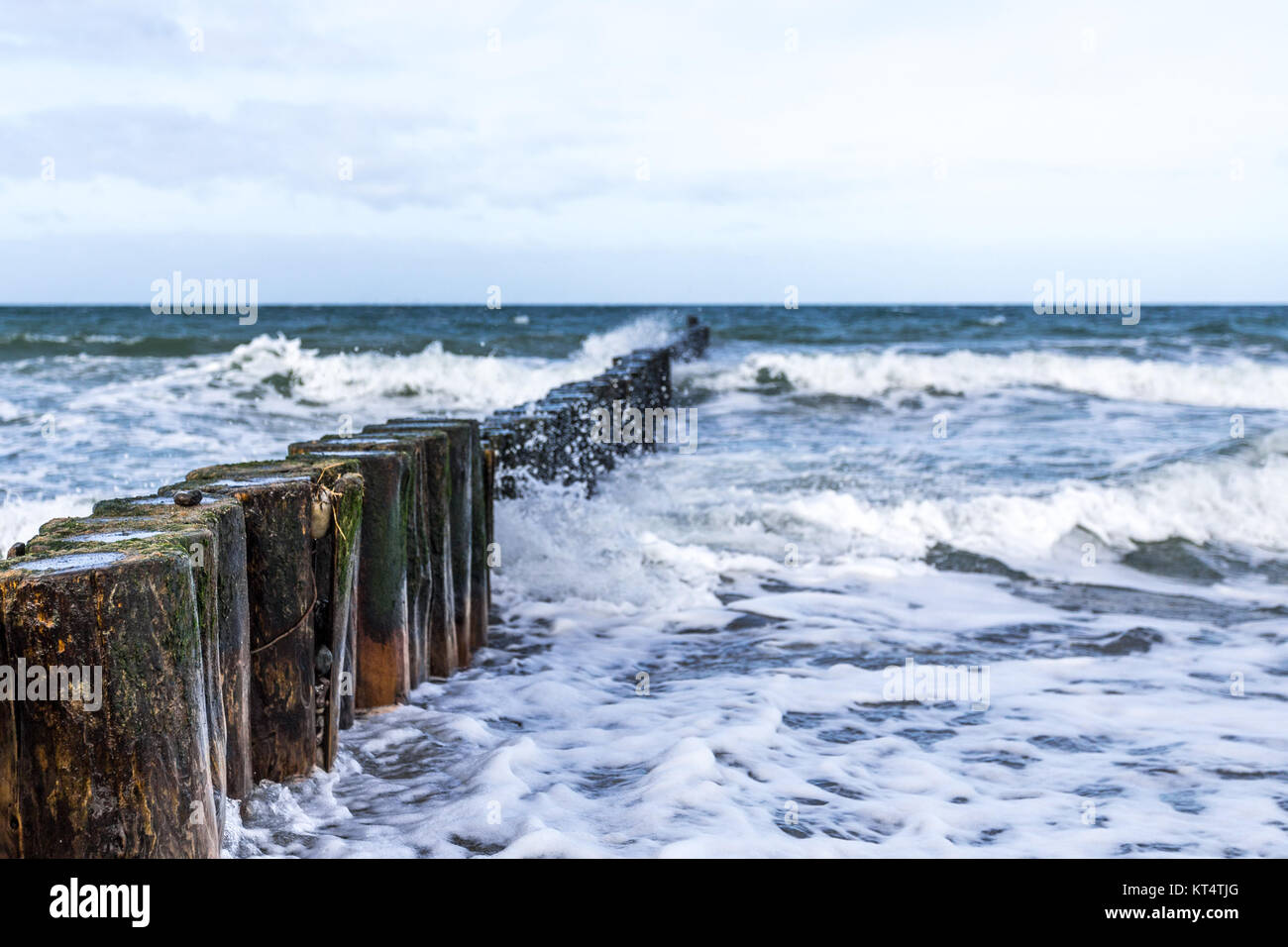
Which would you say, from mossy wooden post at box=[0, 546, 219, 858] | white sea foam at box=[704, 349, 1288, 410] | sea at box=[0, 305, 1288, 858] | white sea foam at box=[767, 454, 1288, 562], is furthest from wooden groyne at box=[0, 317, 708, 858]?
white sea foam at box=[704, 349, 1288, 410]

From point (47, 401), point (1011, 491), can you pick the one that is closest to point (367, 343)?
point (47, 401)

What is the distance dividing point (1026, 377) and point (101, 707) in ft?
66.7

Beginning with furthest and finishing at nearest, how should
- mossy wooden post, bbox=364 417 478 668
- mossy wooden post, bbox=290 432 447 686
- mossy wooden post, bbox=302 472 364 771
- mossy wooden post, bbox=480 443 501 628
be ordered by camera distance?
mossy wooden post, bbox=480 443 501 628, mossy wooden post, bbox=364 417 478 668, mossy wooden post, bbox=290 432 447 686, mossy wooden post, bbox=302 472 364 771

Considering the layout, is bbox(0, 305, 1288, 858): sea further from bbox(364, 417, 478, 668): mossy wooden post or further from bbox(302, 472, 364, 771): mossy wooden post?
bbox(364, 417, 478, 668): mossy wooden post

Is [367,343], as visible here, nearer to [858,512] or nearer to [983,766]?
[858,512]

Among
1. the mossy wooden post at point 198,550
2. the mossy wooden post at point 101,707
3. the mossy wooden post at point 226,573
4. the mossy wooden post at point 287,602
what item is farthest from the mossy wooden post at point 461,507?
the mossy wooden post at point 101,707

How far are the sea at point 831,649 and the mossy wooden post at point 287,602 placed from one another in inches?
5.5

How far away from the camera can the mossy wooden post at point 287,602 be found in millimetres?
3166

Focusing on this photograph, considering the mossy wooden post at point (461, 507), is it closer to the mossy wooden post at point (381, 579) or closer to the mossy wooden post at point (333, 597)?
the mossy wooden post at point (381, 579)

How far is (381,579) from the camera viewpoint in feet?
13.1

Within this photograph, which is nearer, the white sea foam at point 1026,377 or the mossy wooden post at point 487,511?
the mossy wooden post at point 487,511

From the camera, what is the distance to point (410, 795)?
139 inches

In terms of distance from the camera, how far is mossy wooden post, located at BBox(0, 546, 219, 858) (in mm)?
2096

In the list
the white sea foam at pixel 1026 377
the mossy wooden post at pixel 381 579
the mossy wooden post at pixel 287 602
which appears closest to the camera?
the mossy wooden post at pixel 287 602
